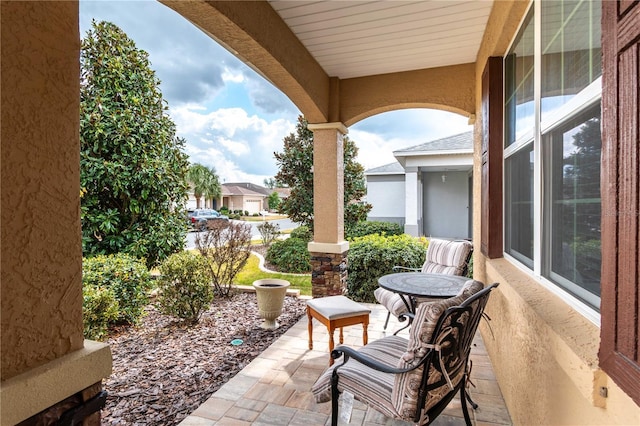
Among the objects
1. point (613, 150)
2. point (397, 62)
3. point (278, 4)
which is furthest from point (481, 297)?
point (397, 62)

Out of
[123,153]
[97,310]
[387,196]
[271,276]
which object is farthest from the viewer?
[387,196]

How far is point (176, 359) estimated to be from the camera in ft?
11.0

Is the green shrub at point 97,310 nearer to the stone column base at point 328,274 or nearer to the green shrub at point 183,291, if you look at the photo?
the green shrub at point 183,291

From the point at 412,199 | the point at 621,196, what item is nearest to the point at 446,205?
the point at 412,199

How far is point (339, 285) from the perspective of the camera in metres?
5.09

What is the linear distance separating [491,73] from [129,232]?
212 inches

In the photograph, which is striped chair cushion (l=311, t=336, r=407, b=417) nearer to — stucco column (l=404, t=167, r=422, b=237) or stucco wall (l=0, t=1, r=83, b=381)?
stucco wall (l=0, t=1, r=83, b=381)

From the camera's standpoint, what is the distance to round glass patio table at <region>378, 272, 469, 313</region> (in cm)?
289

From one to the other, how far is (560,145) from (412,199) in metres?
8.91

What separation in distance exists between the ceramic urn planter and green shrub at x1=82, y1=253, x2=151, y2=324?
1497mm

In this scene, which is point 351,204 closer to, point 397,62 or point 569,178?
point 397,62

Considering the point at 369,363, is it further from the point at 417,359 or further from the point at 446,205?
the point at 446,205

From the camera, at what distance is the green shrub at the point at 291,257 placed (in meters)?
8.07

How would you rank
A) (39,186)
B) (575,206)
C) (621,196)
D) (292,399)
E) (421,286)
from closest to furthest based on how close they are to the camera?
(621,196) < (39,186) < (575,206) < (292,399) < (421,286)
